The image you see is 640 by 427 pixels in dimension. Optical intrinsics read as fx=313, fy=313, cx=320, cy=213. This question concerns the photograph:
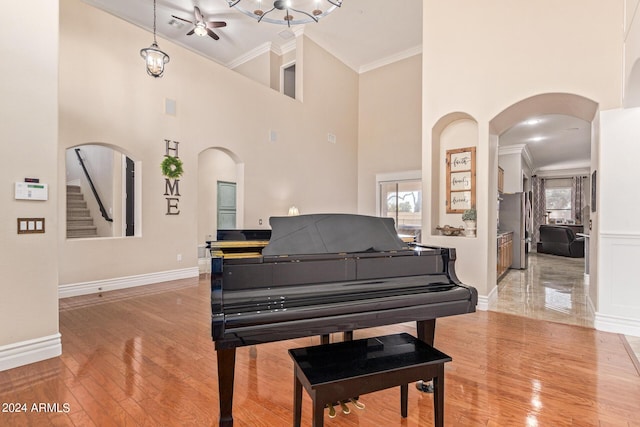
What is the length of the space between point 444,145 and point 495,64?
1.17 metres

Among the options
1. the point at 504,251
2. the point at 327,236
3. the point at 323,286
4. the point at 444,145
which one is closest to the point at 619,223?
the point at 444,145

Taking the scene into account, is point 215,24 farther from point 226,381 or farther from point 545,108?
point 226,381

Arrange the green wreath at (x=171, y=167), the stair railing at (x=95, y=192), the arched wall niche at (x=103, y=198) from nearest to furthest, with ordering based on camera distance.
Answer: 1. the green wreath at (x=171, y=167)
2. the arched wall niche at (x=103, y=198)
3. the stair railing at (x=95, y=192)

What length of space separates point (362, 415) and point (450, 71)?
421cm

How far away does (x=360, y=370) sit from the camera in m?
1.46

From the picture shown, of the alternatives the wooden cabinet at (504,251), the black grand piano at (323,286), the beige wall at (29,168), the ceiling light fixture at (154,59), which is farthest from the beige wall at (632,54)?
the ceiling light fixture at (154,59)

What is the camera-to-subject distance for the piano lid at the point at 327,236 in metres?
1.98

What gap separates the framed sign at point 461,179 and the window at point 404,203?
12.6 ft

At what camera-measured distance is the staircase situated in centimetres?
605

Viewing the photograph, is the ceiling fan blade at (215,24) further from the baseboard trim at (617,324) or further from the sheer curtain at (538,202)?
the sheer curtain at (538,202)

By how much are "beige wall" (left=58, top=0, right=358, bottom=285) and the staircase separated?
80.0 inches

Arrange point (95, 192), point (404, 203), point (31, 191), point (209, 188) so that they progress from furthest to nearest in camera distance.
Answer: point (404, 203) < point (209, 188) < point (95, 192) < point (31, 191)

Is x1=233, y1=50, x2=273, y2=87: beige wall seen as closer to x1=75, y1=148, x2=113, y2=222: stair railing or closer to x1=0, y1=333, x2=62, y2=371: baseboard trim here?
x1=75, y1=148, x2=113, y2=222: stair railing

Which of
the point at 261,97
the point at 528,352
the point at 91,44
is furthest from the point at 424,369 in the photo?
the point at 261,97
